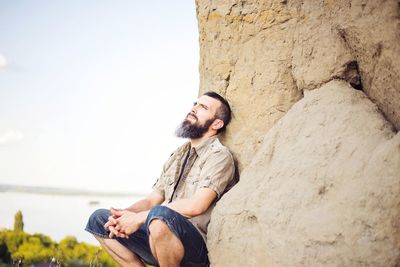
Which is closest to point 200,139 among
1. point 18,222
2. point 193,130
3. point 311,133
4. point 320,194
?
point 193,130

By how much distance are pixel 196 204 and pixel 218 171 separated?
34 centimetres

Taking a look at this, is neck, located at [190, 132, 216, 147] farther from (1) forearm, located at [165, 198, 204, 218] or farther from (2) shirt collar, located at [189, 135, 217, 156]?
(1) forearm, located at [165, 198, 204, 218]

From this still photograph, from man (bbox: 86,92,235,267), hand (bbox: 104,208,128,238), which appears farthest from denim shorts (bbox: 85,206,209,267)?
hand (bbox: 104,208,128,238)

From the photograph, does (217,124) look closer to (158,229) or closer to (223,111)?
(223,111)

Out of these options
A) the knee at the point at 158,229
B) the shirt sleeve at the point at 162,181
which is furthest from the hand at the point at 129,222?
the shirt sleeve at the point at 162,181

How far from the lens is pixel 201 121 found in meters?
3.89

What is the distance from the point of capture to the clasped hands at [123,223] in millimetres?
3229

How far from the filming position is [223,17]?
13.3ft

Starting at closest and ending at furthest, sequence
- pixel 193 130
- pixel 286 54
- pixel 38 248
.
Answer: pixel 286 54 < pixel 193 130 < pixel 38 248

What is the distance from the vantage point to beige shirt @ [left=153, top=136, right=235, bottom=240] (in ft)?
11.1

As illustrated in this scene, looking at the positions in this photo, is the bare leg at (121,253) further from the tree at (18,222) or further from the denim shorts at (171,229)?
the tree at (18,222)

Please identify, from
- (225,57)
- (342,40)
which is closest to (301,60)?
(342,40)

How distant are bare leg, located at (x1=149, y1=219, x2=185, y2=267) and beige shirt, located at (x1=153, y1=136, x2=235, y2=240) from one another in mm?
312

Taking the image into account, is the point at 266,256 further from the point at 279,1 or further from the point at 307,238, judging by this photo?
the point at 279,1
